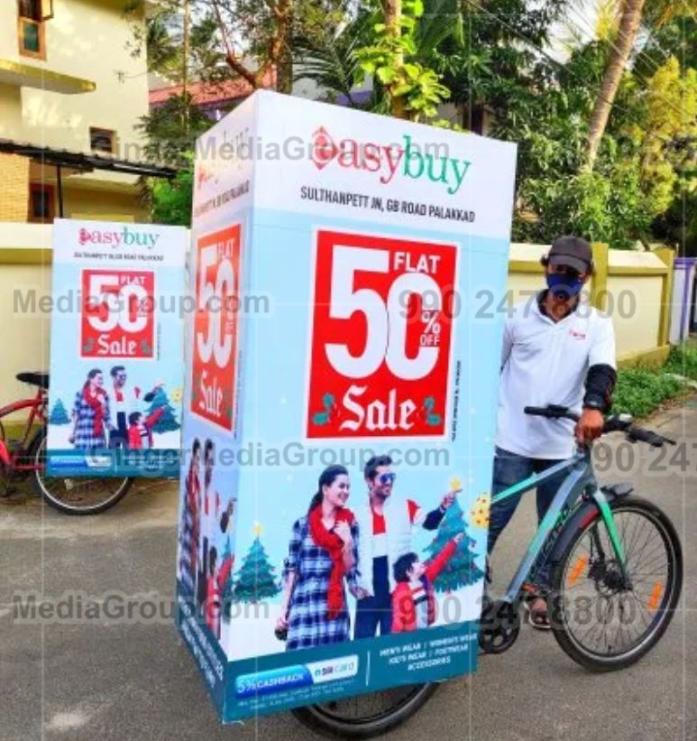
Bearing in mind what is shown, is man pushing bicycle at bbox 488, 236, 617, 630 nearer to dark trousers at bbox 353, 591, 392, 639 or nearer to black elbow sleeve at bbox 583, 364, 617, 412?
black elbow sleeve at bbox 583, 364, 617, 412

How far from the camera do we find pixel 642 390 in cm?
928

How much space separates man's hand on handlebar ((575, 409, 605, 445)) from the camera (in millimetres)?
2965

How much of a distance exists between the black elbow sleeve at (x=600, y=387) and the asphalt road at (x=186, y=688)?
1.14m

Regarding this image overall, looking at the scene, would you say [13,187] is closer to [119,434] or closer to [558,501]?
[119,434]

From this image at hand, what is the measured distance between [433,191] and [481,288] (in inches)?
14.4

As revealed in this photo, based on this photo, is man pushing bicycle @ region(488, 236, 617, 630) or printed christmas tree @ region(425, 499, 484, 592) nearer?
printed christmas tree @ region(425, 499, 484, 592)

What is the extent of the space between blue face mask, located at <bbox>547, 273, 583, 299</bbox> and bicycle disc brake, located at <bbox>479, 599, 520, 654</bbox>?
1238 millimetres

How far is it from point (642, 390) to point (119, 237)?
6.46 meters

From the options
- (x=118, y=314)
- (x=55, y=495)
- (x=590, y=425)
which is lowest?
(x=55, y=495)

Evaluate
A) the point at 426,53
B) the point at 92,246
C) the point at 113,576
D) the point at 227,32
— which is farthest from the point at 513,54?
the point at 113,576

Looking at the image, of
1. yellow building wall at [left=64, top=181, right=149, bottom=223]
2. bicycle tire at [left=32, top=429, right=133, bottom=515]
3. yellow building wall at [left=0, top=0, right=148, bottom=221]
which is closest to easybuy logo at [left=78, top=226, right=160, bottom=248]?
bicycle tire at [left=32, top=429, right=133, bottom=515]

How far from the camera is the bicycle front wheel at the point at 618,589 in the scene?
316 centimetres

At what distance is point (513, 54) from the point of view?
12.4 metres

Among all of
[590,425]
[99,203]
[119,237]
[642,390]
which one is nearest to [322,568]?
[590,425]
